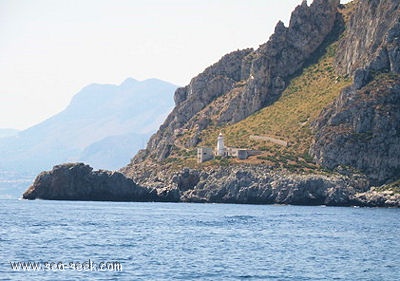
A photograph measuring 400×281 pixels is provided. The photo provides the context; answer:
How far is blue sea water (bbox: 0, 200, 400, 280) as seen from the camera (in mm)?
85781

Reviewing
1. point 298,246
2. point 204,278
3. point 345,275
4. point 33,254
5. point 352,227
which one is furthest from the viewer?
point 352,227

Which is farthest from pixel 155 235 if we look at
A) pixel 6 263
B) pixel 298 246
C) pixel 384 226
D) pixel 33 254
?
pixel 384 226

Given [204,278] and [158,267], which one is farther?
[158,267]

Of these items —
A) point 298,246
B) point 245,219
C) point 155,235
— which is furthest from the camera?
point 245,219

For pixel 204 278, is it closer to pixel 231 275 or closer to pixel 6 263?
pixel 231 275

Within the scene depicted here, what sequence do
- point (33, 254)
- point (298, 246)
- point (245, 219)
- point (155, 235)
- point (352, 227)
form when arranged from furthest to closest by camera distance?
point (245, 219) → point (352, 227) → point (155, 235) → point (298, 246) → point (33, 254)

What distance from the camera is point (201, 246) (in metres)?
107

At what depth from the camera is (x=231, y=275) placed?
84.1 m

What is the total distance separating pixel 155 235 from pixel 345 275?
3847 centimetres

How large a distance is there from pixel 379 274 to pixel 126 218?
70874 mm

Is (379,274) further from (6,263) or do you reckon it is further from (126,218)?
(126,218)

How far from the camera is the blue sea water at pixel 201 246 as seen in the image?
85781mm

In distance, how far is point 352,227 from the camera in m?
145

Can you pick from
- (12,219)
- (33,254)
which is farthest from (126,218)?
(33,254)
